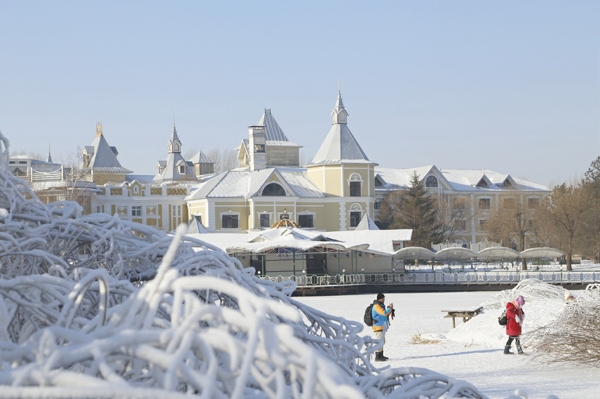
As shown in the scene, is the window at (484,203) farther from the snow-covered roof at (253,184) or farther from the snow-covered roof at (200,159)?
the snow-covered roof at (200,159)

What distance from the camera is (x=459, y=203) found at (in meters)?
74.6

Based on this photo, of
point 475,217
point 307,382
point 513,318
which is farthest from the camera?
point 475,217

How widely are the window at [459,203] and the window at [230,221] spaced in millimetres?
20851

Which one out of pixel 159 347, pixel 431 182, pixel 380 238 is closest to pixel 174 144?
pixel 431 182

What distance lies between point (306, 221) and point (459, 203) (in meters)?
16.5

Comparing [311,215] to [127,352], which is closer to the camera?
[127,352]

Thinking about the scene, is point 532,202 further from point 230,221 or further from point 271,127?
point 230,221

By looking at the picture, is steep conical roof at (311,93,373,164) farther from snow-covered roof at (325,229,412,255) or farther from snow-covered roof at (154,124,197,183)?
snow-covered roof at (154,124,197,183)

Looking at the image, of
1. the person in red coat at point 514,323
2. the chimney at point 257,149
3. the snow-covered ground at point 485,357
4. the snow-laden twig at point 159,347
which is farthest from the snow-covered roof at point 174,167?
the snow-laden twig at point 159,347

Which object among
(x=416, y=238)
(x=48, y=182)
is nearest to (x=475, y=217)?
(x=416, y=238)

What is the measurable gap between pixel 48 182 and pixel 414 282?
34.9m

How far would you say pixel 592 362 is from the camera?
12.5m

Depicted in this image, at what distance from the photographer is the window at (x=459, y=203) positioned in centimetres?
7425

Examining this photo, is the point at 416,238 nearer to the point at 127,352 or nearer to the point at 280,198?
the point at 280,198
